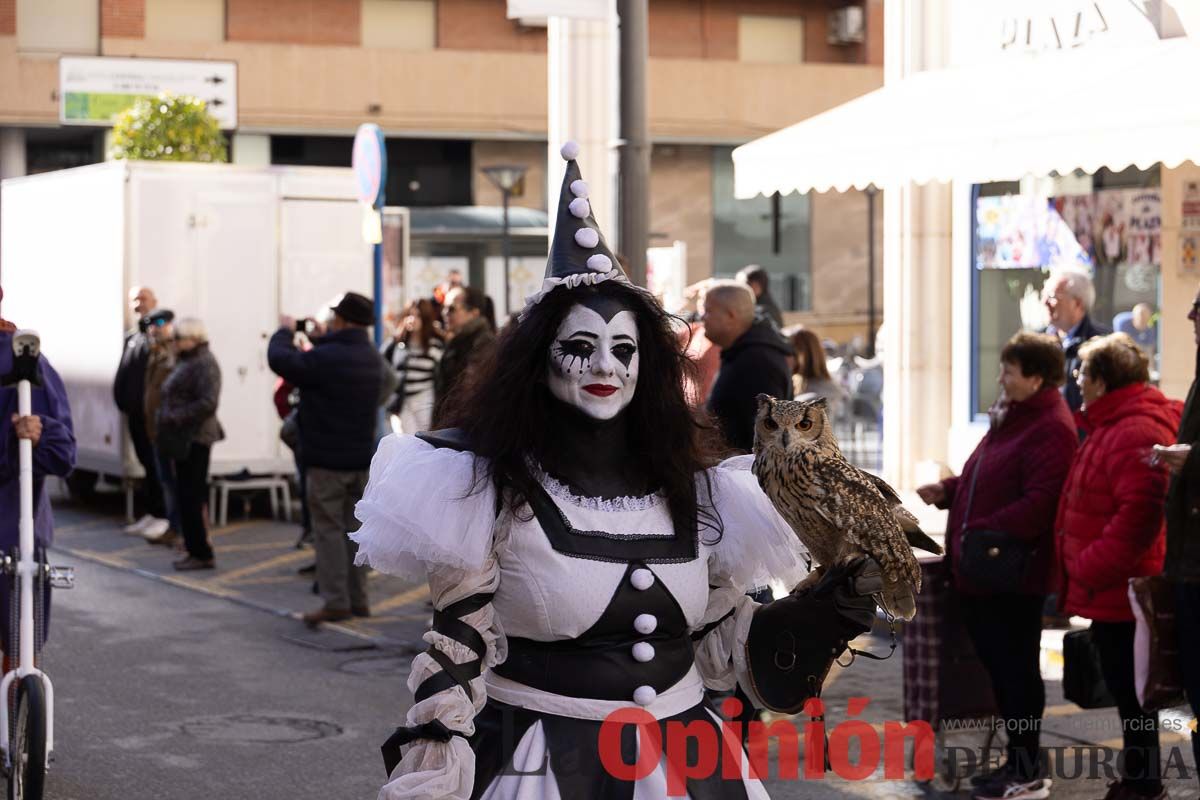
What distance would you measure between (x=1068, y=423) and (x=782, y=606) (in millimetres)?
3293

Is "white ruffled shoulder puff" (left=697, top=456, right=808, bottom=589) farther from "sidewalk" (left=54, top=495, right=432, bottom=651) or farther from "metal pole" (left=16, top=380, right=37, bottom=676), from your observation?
"sidewalk" (left=54, top=495, right=432, bottom=651)

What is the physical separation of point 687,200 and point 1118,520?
33.4 meters

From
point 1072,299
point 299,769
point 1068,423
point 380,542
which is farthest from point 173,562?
point 380,542

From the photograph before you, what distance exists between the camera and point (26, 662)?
634cm

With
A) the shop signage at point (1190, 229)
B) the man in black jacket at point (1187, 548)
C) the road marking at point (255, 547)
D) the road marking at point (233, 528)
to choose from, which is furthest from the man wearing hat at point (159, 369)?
the man in black jacket at point (1187, 548)

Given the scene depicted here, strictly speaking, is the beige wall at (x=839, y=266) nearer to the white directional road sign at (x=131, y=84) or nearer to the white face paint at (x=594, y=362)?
the white directional road sign at (x=131, y=84)

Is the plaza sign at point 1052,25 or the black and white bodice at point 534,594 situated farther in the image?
the plaza sign at point 1052,25

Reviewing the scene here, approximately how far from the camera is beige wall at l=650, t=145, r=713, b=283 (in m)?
39.1

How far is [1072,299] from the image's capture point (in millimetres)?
9523

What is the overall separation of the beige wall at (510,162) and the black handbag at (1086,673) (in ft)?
104

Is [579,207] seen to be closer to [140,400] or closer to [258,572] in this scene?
[258,572]

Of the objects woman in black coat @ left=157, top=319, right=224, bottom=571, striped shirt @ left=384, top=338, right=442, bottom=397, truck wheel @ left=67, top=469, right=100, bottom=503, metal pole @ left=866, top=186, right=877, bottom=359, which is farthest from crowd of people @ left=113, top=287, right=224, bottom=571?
metal pole @ left=866, top=186, right=877, bottom=359

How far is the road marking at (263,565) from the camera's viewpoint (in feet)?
42.0

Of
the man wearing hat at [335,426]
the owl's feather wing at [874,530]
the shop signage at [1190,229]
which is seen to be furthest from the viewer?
the shop signage at [1190,229]
